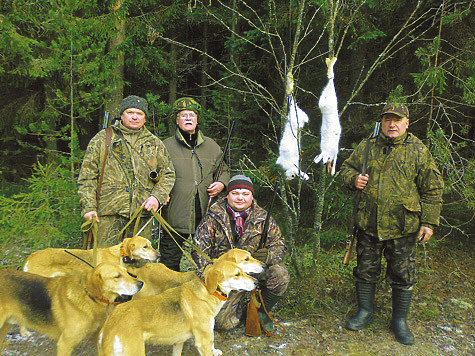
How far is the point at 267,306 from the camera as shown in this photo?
418 cm

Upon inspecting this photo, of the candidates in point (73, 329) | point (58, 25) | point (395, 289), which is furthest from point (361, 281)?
point (58, 25)

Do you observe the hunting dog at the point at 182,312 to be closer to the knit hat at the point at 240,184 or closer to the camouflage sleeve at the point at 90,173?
the knit hat at the point at 240,184

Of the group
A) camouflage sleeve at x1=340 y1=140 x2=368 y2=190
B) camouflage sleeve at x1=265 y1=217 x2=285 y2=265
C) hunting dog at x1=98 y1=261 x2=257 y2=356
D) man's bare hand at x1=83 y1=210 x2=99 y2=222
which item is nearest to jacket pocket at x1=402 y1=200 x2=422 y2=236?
camouflage sleeve at x1=340 y1=140 x2=368 y2=190

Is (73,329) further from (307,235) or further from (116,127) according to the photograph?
(307,235)

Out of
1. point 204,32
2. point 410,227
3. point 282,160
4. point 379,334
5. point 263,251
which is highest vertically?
point 204,32

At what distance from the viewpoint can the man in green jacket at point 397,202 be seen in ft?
12.7

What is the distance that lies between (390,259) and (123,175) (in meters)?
3.33

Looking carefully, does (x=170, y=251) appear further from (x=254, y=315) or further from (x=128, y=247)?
(x=254, y=315)

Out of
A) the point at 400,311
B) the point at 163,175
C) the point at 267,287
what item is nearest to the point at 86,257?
the point at 163,175

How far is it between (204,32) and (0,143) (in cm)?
852

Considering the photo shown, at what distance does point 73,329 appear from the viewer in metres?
3.10

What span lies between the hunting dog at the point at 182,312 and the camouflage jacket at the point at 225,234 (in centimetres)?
70

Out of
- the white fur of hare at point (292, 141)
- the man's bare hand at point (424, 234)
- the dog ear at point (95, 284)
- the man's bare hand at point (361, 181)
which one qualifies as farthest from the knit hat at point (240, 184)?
the man's bare hand at point (424, 234)

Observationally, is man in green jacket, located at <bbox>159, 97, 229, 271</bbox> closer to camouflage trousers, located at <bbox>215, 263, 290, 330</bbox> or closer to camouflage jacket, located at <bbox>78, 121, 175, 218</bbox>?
camouflage jacket, located at <bbox>78, 121, 175, 218</bbox>
